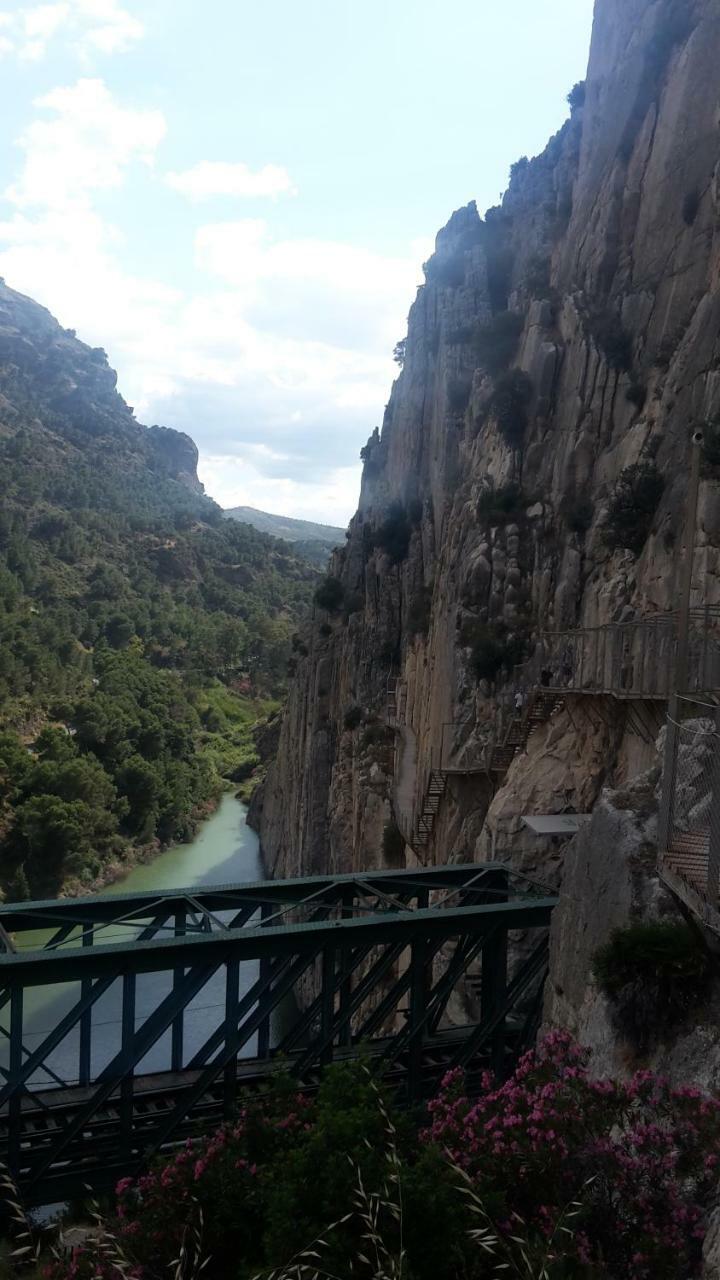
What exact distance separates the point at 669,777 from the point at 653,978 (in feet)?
5.74

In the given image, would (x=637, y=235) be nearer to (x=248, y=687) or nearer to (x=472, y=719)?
(x=472, y=719)

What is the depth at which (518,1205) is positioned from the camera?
22.4 ft

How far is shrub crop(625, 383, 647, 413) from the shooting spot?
27109 mm

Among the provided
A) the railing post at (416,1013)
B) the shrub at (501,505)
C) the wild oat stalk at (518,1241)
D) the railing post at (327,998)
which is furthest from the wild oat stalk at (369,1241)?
the shrub at (501,505)

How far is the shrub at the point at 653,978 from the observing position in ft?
26.7

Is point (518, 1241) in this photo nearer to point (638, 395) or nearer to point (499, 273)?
point (638, 395)

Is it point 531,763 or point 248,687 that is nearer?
point 531,763

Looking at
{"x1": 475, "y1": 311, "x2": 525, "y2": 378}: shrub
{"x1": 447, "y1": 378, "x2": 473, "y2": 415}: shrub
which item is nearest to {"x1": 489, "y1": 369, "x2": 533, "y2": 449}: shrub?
{"x1": 475, "y1": 311, "x2": 525, "y2": 378}: shrub

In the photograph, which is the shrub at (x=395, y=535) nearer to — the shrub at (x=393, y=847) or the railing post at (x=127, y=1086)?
the shrub at (x=393, y=847)

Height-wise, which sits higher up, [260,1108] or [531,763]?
[531,763]

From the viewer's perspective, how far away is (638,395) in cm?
2723

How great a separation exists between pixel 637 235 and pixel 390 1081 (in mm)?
26807

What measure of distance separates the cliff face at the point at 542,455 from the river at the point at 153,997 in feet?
Answer: 25.9

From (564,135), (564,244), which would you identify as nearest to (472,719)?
(564,244)
